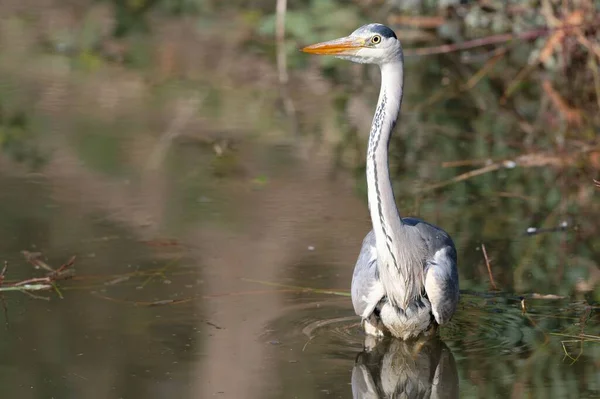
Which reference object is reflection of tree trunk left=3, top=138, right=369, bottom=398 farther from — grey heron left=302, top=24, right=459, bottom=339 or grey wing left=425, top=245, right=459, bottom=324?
grey wing left=425, top=245, right=459, bottom=324

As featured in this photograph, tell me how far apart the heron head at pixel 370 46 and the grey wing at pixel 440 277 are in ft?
3.10

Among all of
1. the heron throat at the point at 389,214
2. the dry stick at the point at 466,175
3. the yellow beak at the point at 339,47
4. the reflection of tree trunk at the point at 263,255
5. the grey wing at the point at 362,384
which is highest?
the yellow beak at the point at 339,47

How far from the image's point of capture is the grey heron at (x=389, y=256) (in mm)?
6090

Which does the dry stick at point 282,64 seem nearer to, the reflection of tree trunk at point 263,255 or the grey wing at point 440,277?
the reflection of tree trunk at point 263,255

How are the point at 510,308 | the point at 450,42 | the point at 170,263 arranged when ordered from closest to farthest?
1. the point at 510,308
2. the point at 170,263
3. the point at 450,42

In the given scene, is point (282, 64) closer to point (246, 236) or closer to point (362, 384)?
point (246, 236)

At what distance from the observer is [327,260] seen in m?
7.69

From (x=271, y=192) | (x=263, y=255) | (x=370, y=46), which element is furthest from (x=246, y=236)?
(x=370, y=46)

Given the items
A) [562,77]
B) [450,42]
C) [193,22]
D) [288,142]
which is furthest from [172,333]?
[193,22]

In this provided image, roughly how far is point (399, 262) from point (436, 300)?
0.27 metres

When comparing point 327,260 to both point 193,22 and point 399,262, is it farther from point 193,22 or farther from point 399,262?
point 193,22

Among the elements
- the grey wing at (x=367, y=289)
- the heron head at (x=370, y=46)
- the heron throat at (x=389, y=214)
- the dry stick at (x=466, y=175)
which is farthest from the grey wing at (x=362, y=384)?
the dry stick at (x=466, y=175)

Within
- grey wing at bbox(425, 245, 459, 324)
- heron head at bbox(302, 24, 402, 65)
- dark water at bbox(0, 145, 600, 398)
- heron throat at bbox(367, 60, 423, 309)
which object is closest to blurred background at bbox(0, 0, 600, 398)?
dark water at bbox(0, 145, 600, 398)

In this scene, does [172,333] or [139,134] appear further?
[139,134]
